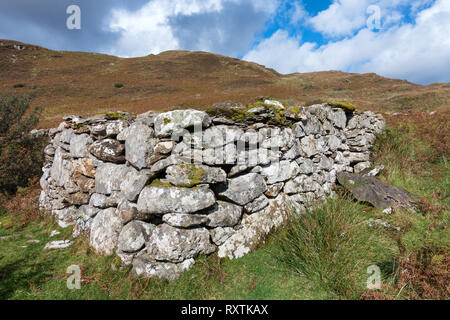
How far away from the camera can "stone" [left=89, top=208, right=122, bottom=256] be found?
3.82m

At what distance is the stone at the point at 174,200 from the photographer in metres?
3.24

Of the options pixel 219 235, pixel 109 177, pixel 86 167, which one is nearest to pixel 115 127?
pixel 109 177

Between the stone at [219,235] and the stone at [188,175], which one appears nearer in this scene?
the stone at [188,175]

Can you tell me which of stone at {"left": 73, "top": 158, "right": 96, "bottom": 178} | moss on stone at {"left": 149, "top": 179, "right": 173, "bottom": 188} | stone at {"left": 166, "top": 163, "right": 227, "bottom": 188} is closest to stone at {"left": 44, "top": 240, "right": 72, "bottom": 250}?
stone at {"left": 73, "top": 158, "right": 96, "bottom": 178}

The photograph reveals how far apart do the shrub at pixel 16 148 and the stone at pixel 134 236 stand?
715 cm

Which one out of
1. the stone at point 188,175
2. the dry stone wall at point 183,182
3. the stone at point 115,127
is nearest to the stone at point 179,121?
the dry stone wall at point 183,182

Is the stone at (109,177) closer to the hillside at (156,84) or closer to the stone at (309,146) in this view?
the stone at (309,146)

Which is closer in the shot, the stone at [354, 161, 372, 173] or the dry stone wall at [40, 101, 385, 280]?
the dry stone wall at [40, 101, 385, 280]

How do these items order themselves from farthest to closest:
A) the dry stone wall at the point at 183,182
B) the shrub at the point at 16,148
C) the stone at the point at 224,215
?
the shrub at the point at 16,148
the stone at the point at 224,215
the dry stone wall at the point at 183,182

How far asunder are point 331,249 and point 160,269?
9.28ft

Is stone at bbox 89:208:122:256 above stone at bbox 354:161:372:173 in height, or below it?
below

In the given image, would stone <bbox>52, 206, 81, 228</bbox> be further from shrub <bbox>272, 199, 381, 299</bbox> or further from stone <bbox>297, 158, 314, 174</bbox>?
stone <bbox>297, 158, 314, 174</bbox>

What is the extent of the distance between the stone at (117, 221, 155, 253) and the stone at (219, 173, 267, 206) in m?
1.51
